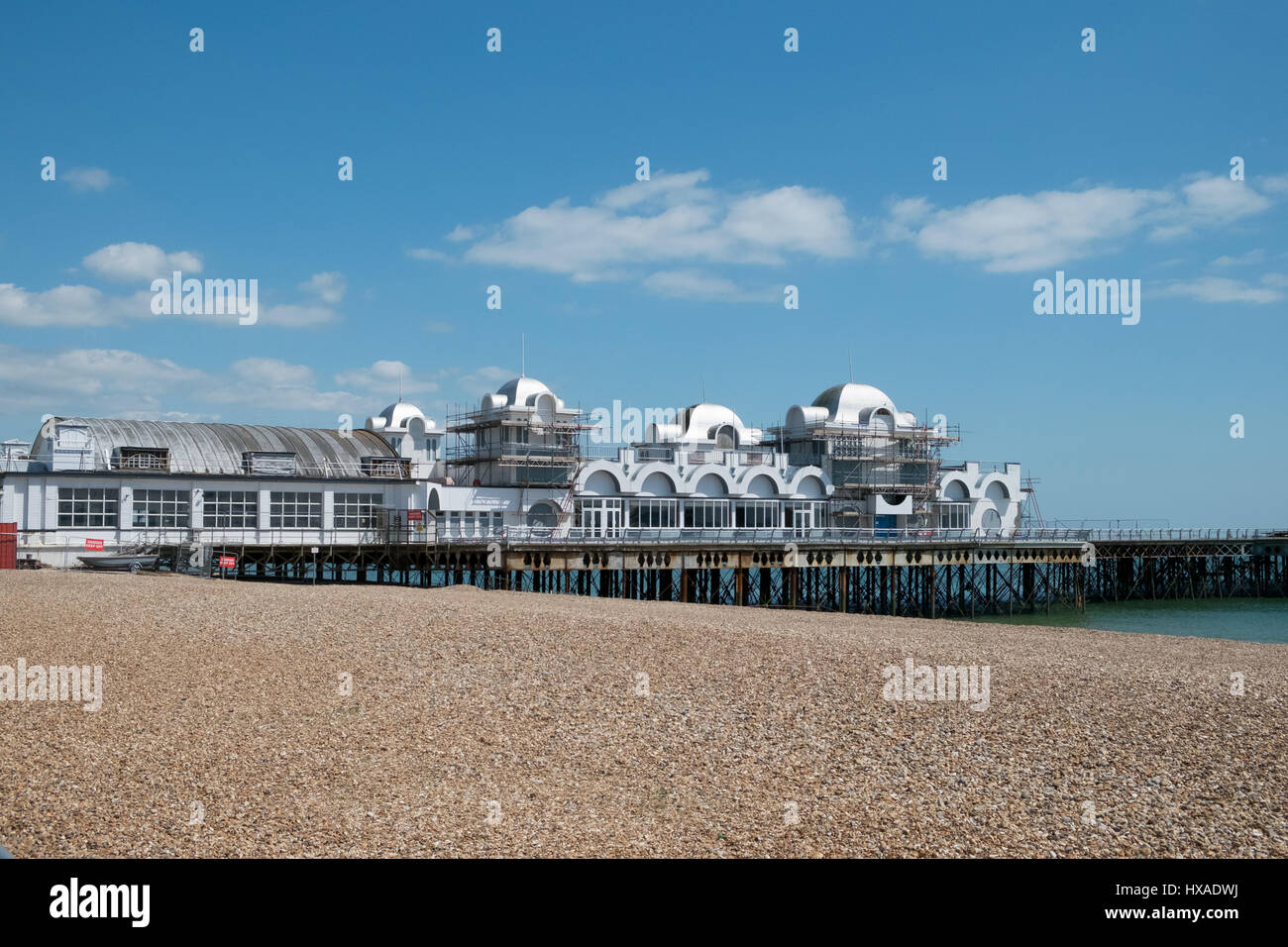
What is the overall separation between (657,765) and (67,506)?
31935mm

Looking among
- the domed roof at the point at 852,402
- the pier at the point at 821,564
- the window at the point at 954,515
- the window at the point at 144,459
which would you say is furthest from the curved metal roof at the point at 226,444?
the window at the point at 954,515

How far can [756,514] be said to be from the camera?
163 feet

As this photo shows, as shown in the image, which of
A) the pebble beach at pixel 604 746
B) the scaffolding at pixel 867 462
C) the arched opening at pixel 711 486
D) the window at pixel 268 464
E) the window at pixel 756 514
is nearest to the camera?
the pebble beach at pixel 604 746

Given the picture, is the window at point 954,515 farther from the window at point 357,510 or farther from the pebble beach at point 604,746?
the pebble beach at point 604,746

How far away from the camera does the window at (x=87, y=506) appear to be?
35.5 meters

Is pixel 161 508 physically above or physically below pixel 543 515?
above

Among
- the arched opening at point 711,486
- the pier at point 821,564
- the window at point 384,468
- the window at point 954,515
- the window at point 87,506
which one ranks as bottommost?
the pier at point 821,564

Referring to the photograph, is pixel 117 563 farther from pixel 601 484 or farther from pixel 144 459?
pixel 601 484

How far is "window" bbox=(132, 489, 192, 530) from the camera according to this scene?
36.8 m

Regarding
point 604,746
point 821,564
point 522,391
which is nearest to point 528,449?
point 522,391

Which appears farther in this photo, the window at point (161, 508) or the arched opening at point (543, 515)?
the arched opening at point (543, 515)

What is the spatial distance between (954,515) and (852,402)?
849 centimetres

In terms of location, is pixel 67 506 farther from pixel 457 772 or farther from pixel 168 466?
pixel 457 772

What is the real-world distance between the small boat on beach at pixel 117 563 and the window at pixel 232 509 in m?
4.81
